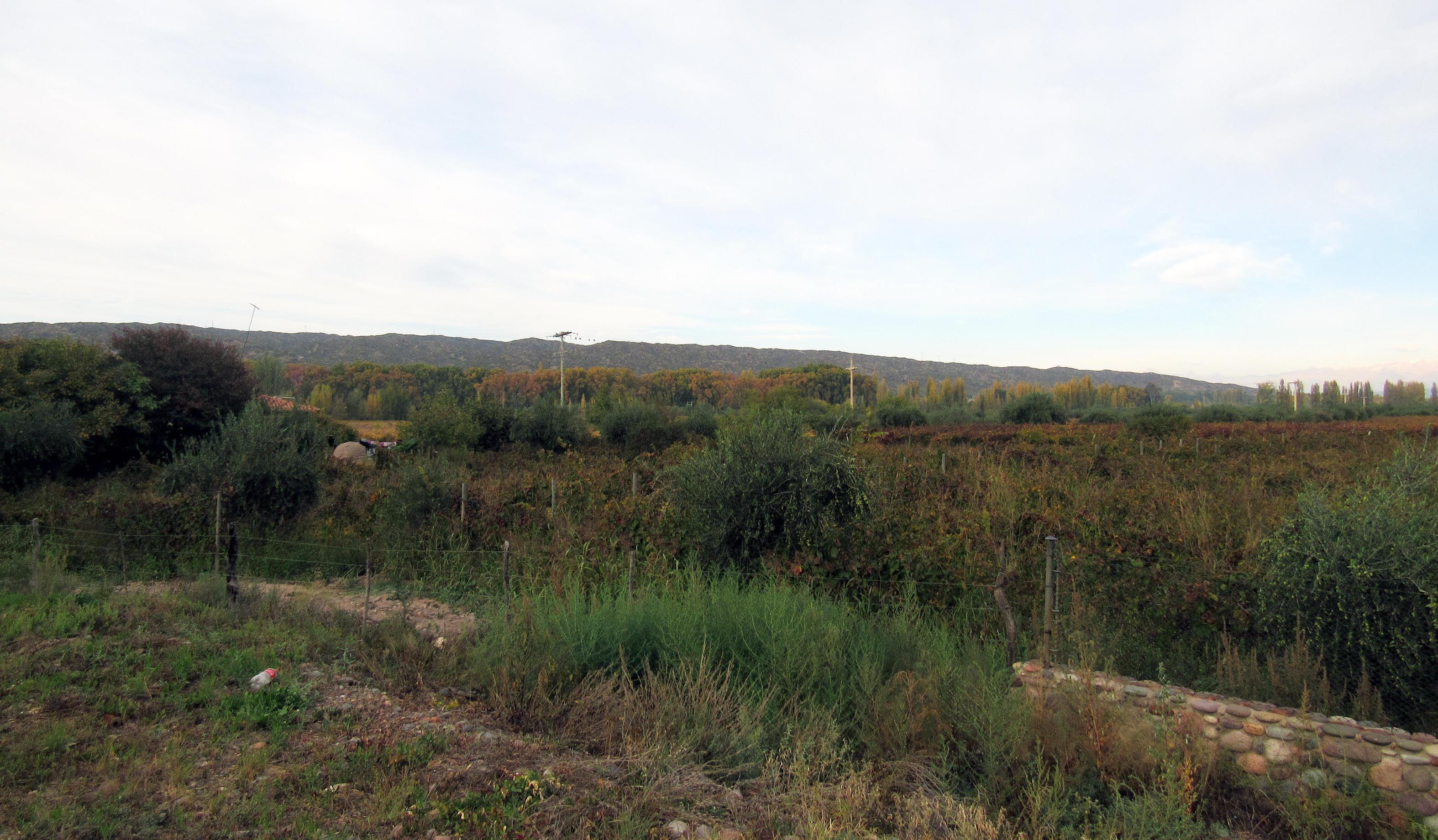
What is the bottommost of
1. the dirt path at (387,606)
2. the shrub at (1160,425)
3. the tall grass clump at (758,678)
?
the dirt path at (387,606)

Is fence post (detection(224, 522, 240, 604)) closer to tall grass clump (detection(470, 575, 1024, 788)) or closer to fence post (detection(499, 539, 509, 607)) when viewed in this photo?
fence post (detection(499, 539, 509, 607))

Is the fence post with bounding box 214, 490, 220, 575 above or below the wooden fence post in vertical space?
below

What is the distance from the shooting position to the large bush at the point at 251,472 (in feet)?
41.5

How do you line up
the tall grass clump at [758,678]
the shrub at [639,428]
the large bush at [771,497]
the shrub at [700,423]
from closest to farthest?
the tall grass clump at [758,678] < the large bush at [771,497] < the shrub at [639,428] < the shrub at [700,423]

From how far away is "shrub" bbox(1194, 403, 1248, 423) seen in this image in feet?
152

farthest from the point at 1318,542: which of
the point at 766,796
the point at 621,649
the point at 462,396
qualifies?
the point at 462,396

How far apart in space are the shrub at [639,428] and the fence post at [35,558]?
2207 centimetres

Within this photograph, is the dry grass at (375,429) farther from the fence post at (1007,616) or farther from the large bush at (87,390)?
the fence post at (1007,616)

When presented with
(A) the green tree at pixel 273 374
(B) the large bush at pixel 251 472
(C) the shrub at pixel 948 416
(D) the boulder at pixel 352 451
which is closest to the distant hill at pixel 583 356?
(A) the green tree at pixel 273 374

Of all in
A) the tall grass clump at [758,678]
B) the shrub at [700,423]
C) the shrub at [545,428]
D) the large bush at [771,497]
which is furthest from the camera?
the shrub at [700,423]

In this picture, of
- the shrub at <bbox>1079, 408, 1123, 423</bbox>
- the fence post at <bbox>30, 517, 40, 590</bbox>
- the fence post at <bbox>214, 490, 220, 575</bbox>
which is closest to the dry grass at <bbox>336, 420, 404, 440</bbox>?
the fence post at <bbox>214, 490, 220, 575</bbox>

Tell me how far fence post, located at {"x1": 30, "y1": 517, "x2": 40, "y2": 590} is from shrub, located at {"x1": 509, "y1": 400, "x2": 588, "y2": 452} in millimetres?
18335

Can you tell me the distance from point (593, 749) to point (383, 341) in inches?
5429

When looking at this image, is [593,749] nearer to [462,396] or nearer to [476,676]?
[476,676]
